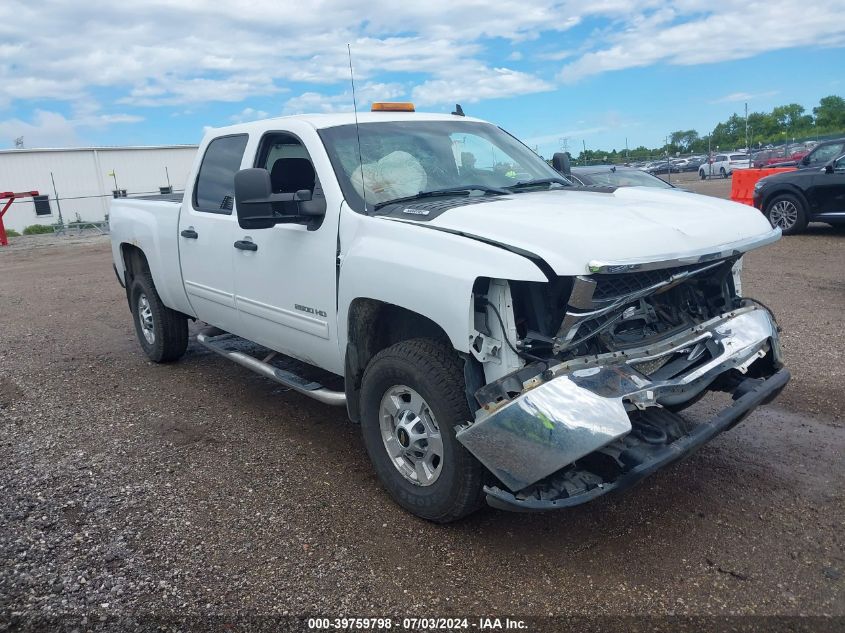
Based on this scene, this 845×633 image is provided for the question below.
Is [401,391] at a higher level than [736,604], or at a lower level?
higher

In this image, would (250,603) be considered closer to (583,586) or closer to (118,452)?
(583,586)

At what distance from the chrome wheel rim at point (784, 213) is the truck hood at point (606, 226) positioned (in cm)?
1020

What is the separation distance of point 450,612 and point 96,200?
43.1 m

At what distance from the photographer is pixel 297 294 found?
4.41 metres

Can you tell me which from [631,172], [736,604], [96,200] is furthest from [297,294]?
[96,200]

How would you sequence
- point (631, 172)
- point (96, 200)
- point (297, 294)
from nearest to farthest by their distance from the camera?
point (297, 294), point (631, 172), point (96, 200)

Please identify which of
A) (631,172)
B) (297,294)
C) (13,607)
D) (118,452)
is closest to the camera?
(13,607)

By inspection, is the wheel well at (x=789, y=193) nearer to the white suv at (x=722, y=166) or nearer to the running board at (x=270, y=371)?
the running board at (x=270, y=371)

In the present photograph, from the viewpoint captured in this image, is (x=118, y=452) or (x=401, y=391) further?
(x=118, y=452)

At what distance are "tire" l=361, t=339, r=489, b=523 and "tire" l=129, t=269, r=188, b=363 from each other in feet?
11.1

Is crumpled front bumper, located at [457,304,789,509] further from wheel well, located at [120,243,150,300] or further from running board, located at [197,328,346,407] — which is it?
wheel well, located at [120,243,150,300]

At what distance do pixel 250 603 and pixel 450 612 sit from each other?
0.85 metres

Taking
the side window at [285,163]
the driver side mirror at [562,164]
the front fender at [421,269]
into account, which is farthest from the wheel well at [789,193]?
the front fender at [421,269]

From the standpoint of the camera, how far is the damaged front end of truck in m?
2.93
